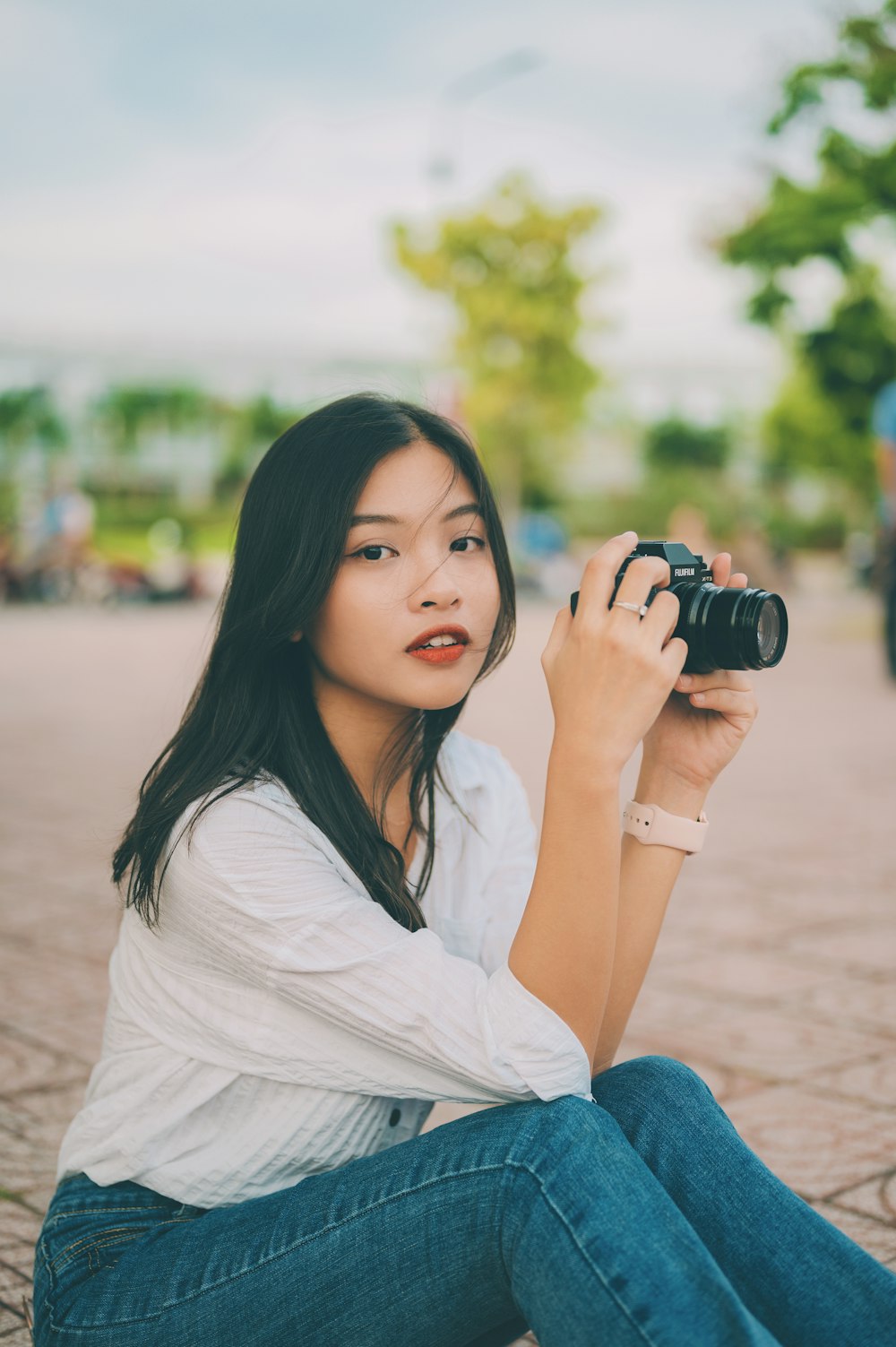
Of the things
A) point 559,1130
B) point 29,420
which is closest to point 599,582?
point 559,1130

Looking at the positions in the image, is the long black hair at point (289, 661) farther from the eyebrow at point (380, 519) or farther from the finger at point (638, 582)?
the finger at point (638, 582)

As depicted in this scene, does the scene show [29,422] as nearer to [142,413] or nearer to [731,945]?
[142,413]

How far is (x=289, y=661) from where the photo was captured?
198 cm

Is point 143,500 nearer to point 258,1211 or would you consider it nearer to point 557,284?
point 557,284

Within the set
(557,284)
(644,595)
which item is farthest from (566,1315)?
(557,284)

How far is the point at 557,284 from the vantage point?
28.0 metres

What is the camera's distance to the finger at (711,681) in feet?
6.38

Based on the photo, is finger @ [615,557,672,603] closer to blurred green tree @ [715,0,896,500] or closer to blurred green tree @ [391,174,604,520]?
blurred green tree @ [715,0,896,500]

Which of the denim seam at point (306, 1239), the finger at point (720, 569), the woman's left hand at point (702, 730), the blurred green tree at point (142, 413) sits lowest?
the denim seam at point (306, 1239)

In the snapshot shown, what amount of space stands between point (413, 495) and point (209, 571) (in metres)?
23.9

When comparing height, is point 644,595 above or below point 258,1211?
above

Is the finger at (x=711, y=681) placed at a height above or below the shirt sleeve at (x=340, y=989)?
above

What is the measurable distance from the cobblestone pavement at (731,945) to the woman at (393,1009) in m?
0.50

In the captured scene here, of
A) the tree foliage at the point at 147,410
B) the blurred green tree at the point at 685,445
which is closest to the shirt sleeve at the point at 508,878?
the blurred green tree at the point at 685,445
